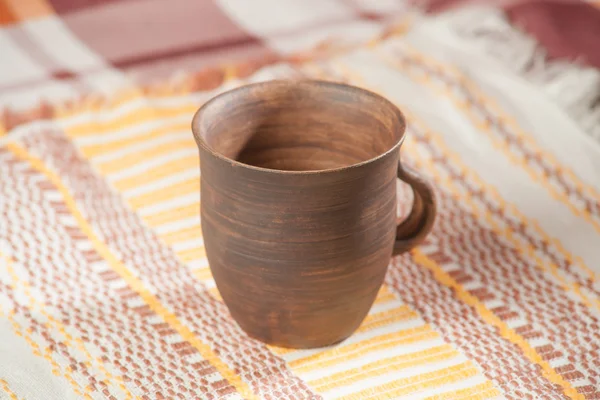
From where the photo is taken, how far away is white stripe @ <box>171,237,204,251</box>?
64 cm

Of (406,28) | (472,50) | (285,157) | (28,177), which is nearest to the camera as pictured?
(285,157)

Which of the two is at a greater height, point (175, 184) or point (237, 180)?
point (237, 180)

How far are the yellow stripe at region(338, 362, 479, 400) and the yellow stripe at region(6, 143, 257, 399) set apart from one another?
7cm

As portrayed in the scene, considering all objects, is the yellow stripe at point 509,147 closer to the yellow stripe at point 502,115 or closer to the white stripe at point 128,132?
the yellow stripe at point 502,115

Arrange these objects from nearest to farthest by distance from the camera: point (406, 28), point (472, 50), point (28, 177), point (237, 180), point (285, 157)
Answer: point (237, 180), point (285, 157), point (28, 177), point (472, 50), point (406, 28)

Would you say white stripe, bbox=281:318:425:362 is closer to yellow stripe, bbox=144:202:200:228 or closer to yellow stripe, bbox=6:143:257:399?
yellow stripe, bbox=6:143:257:399

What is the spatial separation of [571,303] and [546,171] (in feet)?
0.55

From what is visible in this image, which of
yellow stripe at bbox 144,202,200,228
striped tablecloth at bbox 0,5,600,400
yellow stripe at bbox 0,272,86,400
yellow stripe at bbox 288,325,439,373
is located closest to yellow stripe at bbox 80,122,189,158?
striped tablecloth at bbox 0,5,600,400

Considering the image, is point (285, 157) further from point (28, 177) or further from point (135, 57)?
point (135, 57)

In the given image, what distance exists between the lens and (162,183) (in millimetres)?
709

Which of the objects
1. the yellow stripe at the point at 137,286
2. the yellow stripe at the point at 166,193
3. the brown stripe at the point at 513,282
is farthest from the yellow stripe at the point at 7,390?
the brown stripe at the point at 513,282

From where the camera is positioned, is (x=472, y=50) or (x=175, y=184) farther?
(x=472, y=50)

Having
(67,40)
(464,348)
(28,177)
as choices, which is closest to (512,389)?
(464,348)

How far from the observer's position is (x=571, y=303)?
58cm
